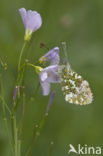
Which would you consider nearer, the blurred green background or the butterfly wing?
the butterfly wing

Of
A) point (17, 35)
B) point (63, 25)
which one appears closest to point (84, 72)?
point (63, 25)

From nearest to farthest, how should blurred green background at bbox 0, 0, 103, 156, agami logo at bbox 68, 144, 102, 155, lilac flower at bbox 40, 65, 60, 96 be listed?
lilac flower at bbox 40, 65, 60, 96 < agami logo at bbox 68, 144, 102, 155 < blurred green background at bbox 0, 0, 103, 156

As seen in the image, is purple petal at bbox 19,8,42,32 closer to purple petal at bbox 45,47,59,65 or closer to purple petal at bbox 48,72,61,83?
purple petal at bbox 45,47,59,65

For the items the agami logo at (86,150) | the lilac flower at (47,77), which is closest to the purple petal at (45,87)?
the lilac flower at (47,77)

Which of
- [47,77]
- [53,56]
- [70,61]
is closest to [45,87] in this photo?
[47,77]

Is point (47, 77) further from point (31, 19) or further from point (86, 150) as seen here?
point (86, 150)

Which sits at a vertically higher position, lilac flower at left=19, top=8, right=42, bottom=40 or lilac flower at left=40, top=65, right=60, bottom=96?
lilac flower at left=19, top=8, right=42, bottom=40

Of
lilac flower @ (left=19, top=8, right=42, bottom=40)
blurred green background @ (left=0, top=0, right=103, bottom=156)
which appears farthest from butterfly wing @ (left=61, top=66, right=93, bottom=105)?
blurred green background @ (left=0, top=0, right=103, bottom=156)
